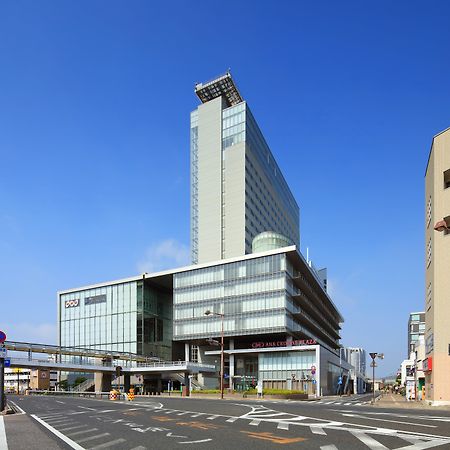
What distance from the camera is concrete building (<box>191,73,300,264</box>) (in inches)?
5340

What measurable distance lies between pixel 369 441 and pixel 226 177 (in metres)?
127

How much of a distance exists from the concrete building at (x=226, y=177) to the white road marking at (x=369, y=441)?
11671cm

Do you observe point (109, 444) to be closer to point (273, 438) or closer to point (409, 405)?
point (273, 438)

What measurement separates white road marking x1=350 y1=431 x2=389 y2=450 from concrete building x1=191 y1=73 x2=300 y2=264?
11671 centimetres

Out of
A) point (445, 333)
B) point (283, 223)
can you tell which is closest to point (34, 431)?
point (445, 333)

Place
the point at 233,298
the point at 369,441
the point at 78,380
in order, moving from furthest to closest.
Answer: the point at 78,380
the point at 233,298
the point at 369,441

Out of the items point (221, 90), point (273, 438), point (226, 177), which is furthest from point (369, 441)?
point (221, 90)

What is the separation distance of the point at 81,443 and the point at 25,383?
641 ft

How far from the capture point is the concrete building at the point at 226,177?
13562 centimetres

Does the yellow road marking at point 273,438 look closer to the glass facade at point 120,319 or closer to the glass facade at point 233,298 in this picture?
the glass facade at point 233,298

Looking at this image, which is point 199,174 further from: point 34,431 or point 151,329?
point 34,431

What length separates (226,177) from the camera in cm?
13938

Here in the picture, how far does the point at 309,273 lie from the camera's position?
10288cm

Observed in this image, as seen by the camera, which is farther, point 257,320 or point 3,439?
point 257,320
